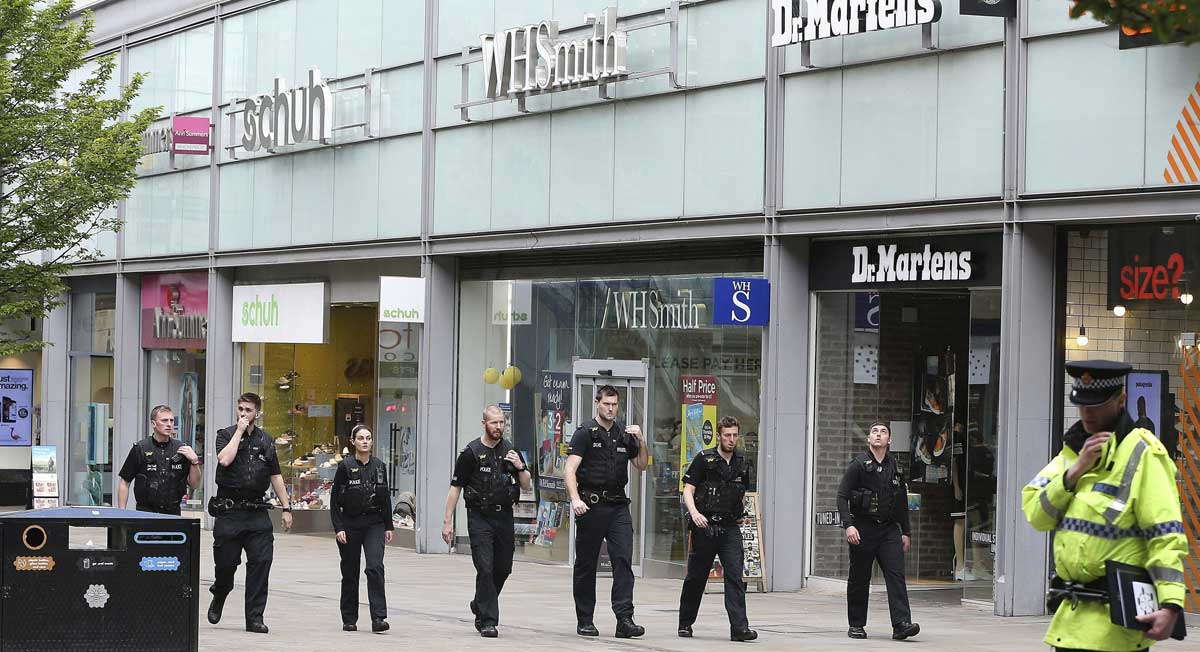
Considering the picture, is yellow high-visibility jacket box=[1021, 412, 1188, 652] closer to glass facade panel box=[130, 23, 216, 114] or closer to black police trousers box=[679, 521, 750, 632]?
black police trousers box=[679, 521, 750, 632]

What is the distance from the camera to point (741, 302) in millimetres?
17625

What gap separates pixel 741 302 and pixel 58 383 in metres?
19.4

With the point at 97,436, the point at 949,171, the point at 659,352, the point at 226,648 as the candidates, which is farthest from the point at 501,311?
the point at 97,436

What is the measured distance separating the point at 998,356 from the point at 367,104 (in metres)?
11.1

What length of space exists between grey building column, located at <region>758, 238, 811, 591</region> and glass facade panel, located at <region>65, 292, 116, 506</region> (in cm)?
1669

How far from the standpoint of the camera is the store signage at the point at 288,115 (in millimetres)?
24297

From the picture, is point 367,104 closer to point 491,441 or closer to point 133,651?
point 491,441

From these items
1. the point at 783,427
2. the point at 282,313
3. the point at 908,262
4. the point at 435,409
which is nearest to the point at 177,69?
the point at 282,313

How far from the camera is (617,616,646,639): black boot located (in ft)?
44.4

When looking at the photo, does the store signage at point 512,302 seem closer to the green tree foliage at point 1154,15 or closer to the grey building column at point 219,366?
the grey building column at point 219,366

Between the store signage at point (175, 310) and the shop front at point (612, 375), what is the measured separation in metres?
7.12

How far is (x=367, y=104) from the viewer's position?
2375 cm

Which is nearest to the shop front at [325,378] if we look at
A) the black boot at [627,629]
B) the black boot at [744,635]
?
the black boot at [627,629]

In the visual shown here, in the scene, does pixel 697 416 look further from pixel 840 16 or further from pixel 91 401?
pixel 91 401
